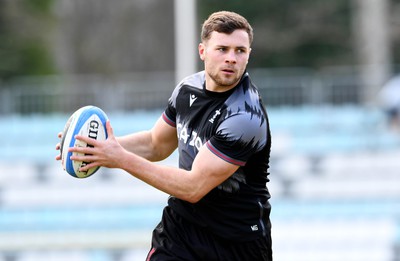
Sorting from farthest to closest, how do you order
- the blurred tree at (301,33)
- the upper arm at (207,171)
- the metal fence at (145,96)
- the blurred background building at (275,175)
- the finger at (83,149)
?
the blurred tree at (301,33) → the metal fence at (145,96) → the blurred background building at (275,175) → the upper arm at (207,171) → the finger at (83,149)

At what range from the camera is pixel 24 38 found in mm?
21734

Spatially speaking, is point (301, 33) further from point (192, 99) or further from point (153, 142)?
point (192, 99)

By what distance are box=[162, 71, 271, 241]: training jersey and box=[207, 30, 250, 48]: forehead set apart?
9.5 inches

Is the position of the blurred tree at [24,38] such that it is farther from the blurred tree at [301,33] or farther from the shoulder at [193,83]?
the shoulder at [193,83]

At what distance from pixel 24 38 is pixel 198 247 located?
17.4 meters

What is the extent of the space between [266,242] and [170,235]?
562 mm

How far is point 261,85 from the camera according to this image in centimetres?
1496

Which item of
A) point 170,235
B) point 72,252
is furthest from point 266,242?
point 72,252

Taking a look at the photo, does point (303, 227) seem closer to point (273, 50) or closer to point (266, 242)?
point (266, 242)

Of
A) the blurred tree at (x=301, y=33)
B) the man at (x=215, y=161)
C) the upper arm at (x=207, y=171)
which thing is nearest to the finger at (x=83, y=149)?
the man at (x=215, y=161)

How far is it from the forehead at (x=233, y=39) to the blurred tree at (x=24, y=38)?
16532 millimetres

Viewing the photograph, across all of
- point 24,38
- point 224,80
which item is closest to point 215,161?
point 224,80

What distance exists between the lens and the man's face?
4797mm

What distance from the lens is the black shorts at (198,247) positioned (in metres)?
5.09
